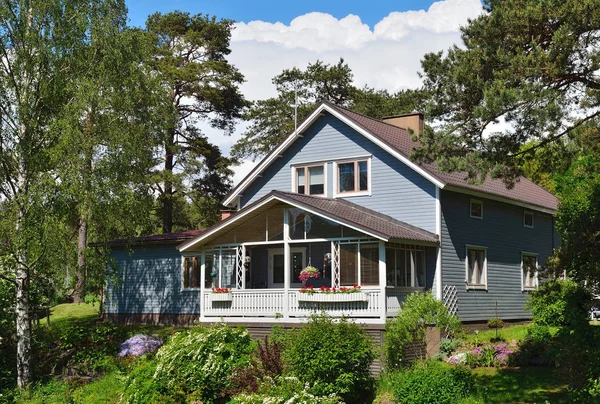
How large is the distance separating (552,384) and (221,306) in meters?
10.9

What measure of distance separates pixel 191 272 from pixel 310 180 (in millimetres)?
6421

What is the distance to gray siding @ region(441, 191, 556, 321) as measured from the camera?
22594 mm

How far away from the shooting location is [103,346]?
73.8 ft

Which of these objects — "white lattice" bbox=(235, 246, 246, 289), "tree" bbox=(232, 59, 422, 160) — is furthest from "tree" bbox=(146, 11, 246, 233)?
"white lattice" bbox=(235, 246, 246, 289)

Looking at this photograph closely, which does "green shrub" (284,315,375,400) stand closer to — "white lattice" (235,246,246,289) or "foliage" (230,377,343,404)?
"foliage" (230,377,343,404)

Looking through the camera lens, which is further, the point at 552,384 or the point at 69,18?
the point at 69,18

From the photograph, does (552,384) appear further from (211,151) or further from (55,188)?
(211,151)

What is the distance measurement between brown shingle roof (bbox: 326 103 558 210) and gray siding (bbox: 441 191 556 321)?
467 millimetres

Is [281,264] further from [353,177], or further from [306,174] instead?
[353,177]

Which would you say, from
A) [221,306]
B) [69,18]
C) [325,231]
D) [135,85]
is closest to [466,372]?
[325,231]

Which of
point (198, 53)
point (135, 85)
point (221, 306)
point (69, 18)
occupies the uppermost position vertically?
point (198, 53)

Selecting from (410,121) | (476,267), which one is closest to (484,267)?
(476,267)

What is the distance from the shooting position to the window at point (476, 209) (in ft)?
78.2

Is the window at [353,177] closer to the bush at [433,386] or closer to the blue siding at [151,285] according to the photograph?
the blue siding at [151,285]
